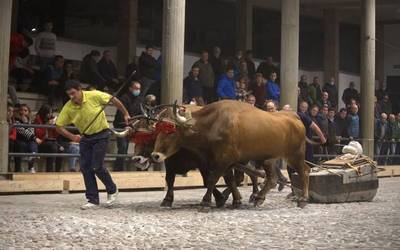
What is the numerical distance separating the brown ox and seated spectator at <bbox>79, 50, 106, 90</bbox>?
25.7 feet

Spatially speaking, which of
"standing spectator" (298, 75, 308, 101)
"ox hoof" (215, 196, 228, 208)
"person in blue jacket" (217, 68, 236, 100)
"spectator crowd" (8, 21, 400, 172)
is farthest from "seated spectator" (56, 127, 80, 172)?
"standing spectator" (298, 75, 308, 101)

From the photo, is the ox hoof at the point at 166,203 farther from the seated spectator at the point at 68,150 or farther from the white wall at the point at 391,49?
the white wall at the point at 391,49

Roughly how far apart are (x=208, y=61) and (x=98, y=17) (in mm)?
5168

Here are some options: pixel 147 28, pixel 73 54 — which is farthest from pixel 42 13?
pixel 147 28

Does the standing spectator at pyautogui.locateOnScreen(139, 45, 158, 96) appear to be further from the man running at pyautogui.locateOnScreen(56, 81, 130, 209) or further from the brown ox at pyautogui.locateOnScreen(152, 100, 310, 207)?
the man running at pyautogui.locateOnScreen(56, 81, 130, 209)

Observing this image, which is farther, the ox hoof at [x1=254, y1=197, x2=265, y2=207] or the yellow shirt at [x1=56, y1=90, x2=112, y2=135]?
the ox hoof at [x1=254, y1=197, x2=265, y2=207]

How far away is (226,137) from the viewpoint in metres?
11.9

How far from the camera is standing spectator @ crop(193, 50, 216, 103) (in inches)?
799

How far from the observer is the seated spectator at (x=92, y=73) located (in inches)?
767

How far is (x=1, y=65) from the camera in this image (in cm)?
1444

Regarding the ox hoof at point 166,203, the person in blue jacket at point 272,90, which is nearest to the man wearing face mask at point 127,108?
the ox hoof at point 166,203

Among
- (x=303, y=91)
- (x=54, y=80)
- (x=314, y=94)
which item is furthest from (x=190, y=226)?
(x=314, y=94)

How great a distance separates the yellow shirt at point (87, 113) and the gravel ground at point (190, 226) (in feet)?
4.35

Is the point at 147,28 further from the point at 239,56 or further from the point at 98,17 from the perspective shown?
the point at 239,56
